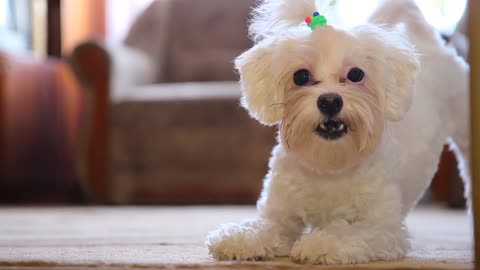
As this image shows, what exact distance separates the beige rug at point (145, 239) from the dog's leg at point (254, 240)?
1.6 inches

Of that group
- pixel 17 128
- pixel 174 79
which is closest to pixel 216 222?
pixel 174 79

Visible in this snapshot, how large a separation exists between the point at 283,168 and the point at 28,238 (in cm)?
74

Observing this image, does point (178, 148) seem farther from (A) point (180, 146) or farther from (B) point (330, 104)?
(B) point (330, 104)

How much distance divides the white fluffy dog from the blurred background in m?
1.07

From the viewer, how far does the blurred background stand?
3.31 m

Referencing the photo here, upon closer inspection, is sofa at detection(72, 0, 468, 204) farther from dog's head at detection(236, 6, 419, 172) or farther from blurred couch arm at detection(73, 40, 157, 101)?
dog's head at detection(236, 6, 419, 172)

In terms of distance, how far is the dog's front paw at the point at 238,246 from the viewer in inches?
54.3

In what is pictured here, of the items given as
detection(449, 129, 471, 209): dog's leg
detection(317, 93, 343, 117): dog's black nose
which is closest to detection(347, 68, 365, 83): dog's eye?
detection(317, 93, 343, 117): dog's black nose

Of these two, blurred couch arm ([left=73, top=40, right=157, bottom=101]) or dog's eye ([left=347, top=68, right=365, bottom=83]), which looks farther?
blurred couch arm ([left=73, top=40, right=157, bottom=101])

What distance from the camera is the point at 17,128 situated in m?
4.16

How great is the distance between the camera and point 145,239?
1.78 meters

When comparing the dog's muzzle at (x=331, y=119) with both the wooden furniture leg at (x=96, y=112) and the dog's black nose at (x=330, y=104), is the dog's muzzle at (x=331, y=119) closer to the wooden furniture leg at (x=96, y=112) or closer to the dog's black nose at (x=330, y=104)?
the dog's black nose at (x=330, y=104)

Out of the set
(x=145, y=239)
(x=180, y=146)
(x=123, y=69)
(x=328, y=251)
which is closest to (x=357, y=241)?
(x=328, y=251)

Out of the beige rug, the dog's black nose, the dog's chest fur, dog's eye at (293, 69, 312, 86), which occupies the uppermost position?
dog's eye at (293, 69, 312, 86)
